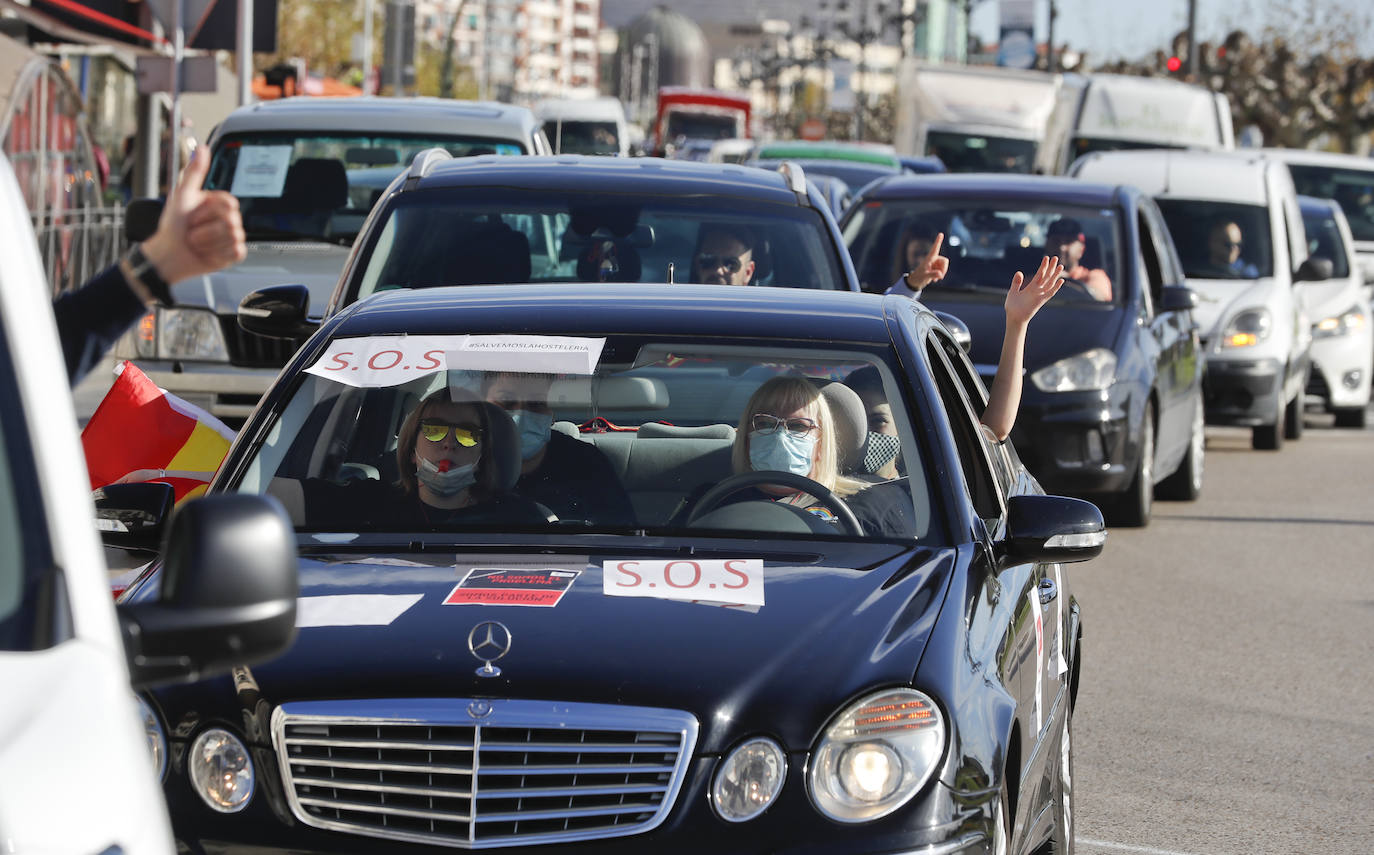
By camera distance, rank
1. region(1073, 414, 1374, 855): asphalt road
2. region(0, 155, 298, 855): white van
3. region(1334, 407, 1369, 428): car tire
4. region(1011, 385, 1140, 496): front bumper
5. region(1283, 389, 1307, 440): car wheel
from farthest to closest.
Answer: region(1334, 407, 1369, 428): car tire → region(1283, 389, 1307, 440): car wheel → region(1011, 385, 1140, 496): front bumper → region(1073, 414, 1374, 855): asphalt road → region(0, 155, 298, 855): white van

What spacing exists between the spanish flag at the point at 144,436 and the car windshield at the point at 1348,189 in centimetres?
1800

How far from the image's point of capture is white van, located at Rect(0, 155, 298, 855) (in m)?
2.29

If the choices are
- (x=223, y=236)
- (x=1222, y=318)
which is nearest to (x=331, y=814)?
(x=223, y=236)

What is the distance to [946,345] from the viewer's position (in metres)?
5.95

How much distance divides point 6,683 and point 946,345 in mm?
3893

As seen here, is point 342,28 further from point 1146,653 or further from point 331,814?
point 331,814

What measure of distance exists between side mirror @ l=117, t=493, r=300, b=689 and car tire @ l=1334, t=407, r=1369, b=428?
17.1 meters

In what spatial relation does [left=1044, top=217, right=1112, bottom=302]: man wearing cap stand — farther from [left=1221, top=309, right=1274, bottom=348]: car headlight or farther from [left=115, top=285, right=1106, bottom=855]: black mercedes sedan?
[left=115, top=285, right=1106, bottom=855]: black mercedes sedan

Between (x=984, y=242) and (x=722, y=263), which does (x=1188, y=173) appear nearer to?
(x=984, y=242)

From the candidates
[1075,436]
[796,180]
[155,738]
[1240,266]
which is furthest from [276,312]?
[1240,266]

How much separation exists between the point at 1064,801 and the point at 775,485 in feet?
3.27

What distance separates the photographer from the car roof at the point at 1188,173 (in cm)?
1605

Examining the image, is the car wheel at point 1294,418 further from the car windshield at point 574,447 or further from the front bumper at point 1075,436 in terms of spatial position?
the car windshield at point 574,447

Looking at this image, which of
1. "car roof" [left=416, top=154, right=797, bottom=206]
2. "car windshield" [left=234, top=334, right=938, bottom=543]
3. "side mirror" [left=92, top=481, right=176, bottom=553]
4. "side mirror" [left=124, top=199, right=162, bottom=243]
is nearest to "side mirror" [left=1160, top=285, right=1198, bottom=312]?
"car roof" [left=416, top=154, right=797, bottom=206]
